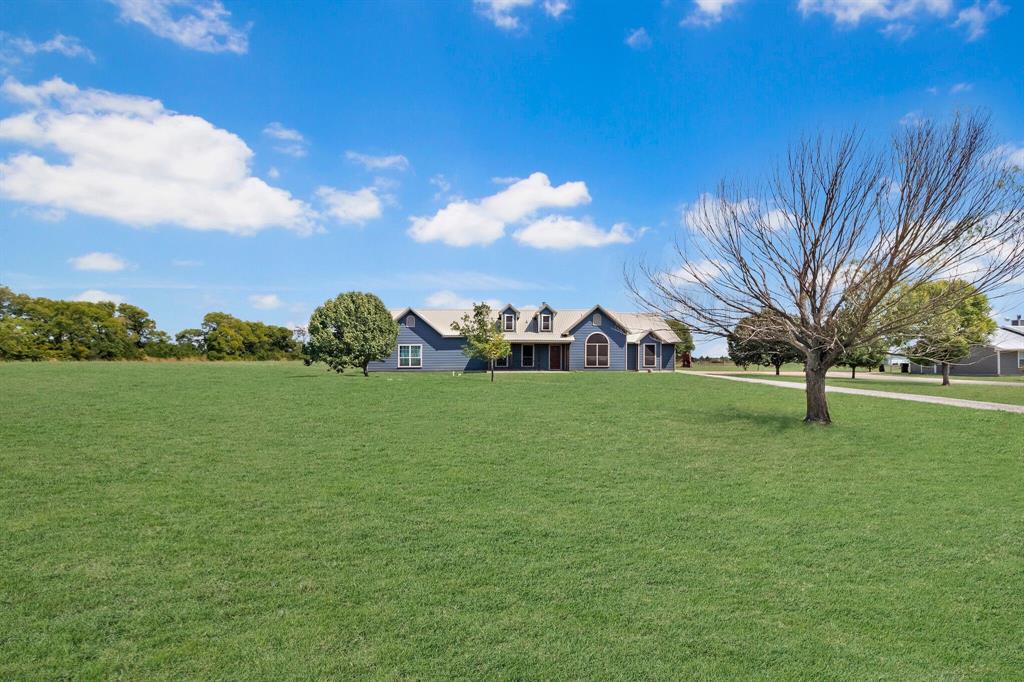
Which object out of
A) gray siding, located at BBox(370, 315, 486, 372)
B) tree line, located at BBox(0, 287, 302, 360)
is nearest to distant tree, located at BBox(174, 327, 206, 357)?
tree line, located at BBox(0, 287, 302, 360)

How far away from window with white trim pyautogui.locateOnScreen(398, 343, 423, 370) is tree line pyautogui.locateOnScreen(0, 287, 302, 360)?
673cm

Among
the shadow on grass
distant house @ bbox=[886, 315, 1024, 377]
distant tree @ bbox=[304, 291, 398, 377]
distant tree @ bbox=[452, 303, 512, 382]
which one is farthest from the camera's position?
distant house @ bbox=[886, 315, 1024, 377]

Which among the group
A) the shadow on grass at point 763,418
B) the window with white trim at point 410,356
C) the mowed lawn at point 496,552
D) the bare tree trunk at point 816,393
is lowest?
the mowed lawn at point 496,552

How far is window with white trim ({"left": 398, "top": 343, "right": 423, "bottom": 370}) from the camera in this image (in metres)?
39.5

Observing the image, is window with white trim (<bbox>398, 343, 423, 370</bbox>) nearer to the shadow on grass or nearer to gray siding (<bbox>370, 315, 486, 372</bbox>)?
gray siding (<bbox>370, 315, 486, 372</bbox>)

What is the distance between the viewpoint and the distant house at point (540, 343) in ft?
131

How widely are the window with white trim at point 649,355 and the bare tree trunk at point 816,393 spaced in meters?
28.0

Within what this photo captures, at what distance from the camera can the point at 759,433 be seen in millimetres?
14617

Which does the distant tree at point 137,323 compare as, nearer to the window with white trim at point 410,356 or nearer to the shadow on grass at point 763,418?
the window with white trim at point 410,356

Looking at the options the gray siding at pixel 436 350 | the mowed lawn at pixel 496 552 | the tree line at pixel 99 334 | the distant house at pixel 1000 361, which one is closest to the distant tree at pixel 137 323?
the tree line at pixel 99 334

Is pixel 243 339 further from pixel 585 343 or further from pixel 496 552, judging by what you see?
pixel 496 552

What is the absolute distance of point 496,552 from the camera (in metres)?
6.69

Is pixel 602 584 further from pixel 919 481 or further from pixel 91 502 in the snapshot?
pixel 919 481

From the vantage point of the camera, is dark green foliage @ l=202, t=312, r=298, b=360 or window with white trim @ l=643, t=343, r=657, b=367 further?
dark green foliage @ l=202, t=312, r=298, b=360
